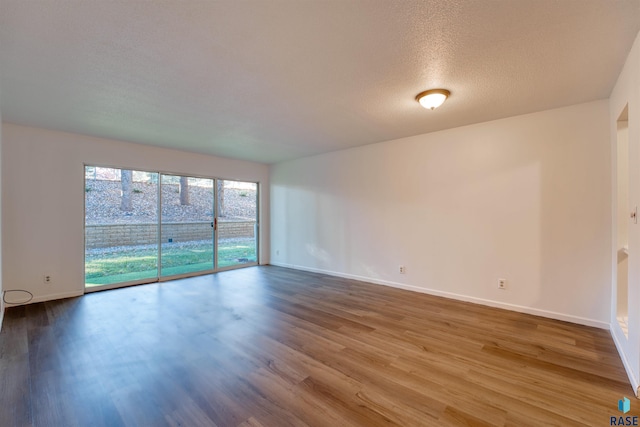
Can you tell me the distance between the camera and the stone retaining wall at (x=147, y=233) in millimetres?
4387

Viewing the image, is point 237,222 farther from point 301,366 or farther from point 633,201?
point 633,201

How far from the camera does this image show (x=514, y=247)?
11.1 feet

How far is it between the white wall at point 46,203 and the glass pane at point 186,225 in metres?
0.97

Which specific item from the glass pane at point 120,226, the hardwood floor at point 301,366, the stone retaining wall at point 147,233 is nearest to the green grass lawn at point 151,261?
the glass pane at point 120,226

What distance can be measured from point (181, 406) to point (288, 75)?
2.60m

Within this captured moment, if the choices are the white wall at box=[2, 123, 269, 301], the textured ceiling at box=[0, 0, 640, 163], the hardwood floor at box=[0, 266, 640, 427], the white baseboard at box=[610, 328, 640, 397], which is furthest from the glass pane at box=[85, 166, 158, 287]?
the white baseboard at box=[610, 328, 640, 397]

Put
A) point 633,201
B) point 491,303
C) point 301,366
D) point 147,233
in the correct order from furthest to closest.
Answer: point 147,233 < point 491,303 < point 301,366 < point 633,201

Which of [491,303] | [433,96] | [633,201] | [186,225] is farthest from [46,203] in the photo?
[633,201]

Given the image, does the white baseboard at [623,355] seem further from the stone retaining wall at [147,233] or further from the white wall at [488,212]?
the stone retaining wall at [147,233]

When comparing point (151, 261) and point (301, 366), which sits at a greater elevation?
point (151, 261)

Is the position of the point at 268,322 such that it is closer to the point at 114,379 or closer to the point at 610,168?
the point at 114,379

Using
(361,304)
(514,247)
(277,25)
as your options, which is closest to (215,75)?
(277,25)

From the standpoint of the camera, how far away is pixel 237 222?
20.3 feet

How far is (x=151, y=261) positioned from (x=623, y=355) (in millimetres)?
6196
